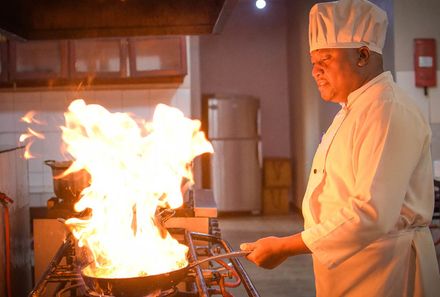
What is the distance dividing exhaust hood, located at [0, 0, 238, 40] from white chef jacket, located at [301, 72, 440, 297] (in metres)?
0.98

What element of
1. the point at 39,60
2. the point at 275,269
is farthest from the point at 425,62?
the point at 39,60

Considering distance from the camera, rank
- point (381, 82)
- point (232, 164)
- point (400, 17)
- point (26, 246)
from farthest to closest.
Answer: point (232, 164), point (400, 17), point (26, 246), point (381, 82)

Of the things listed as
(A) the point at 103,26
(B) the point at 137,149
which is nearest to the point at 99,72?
(A) the point at 103,26

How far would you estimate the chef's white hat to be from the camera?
5.87 feet

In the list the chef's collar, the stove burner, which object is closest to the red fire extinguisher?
the stove burner

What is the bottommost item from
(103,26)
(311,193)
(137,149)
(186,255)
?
(186,255)

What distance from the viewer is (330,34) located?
1816 millimetres

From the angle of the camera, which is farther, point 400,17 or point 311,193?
point 400,17

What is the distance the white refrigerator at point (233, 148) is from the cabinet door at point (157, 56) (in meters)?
2.49

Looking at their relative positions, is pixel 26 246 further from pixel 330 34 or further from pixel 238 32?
pixel 238 32

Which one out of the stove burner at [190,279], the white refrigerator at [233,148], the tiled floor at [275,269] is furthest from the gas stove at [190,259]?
the white refrigerator at [233,148]

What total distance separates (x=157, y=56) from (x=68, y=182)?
2.40m

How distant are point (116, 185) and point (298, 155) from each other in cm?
621

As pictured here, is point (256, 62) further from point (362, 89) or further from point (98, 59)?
point (362, 89)
